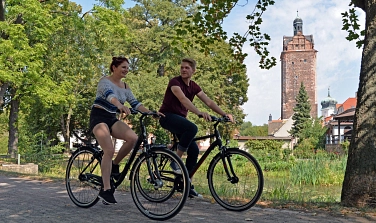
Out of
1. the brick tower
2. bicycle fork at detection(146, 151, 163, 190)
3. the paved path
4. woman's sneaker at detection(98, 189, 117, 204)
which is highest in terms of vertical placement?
the brick tower

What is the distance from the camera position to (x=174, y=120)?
221 inches

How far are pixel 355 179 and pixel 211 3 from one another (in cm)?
554

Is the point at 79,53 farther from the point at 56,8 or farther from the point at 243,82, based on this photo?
the point at 243,82

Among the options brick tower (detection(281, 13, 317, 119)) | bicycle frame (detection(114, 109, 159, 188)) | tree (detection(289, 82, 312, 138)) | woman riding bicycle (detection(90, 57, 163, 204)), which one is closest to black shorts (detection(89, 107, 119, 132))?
woman riding bicycle (detection(90, 57, 163, 204))

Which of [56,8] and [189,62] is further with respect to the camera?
[56,8]

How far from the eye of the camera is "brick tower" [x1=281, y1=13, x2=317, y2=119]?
114m

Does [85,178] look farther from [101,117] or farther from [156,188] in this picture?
[156,188]

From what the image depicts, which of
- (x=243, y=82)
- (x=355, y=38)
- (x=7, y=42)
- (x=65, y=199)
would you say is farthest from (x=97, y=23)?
(x=243, y=82)

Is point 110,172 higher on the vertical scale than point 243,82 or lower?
lower

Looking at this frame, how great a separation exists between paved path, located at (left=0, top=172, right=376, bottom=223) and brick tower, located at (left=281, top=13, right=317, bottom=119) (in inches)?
4340

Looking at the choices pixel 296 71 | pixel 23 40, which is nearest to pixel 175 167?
pixel 23 40

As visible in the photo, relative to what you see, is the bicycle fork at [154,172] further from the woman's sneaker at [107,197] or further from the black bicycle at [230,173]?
the black bicycle at [230,173]

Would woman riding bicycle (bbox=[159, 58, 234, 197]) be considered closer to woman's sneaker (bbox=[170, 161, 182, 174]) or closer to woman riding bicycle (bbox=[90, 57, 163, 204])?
woman riding bicycle (bbox=[90, 57, 163, 204])

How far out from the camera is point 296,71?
378ft
